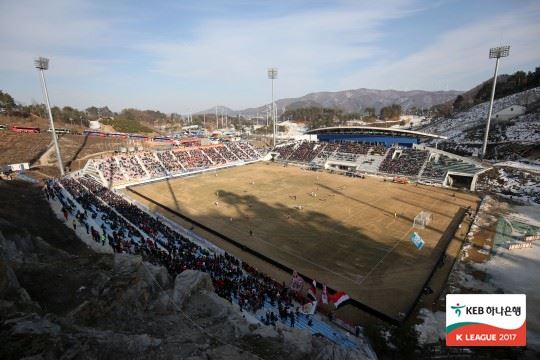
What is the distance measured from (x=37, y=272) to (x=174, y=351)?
781 centimetres

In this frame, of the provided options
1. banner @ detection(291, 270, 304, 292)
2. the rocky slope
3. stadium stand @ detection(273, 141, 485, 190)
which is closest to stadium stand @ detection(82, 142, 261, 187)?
stadium stand @ detection(273, 141, 485, 190)

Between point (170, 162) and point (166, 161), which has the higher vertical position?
point (166, 161)

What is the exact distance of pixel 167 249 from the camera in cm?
2262

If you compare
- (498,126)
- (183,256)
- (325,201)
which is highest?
(498,126)

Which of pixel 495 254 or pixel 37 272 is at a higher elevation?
pixel 37 272

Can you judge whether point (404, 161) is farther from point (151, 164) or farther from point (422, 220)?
point (151, 164)

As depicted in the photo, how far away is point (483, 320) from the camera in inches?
361

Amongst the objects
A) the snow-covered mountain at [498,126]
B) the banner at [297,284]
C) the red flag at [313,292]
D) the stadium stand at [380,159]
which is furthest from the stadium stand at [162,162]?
the snow-covered mountain at [498,126]

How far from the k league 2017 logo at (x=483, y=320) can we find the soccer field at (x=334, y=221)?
7.85 meters

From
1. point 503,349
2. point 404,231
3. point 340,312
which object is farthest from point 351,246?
point 503,349

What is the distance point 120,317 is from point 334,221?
24215mm

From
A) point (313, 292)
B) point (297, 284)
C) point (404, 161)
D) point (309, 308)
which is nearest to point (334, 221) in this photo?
point (297, 284)

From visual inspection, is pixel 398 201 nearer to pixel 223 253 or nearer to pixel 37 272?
pixel 223 253

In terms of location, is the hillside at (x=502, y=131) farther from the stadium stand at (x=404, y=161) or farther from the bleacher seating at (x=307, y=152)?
the bleacher seating at (x=307, y=152)
